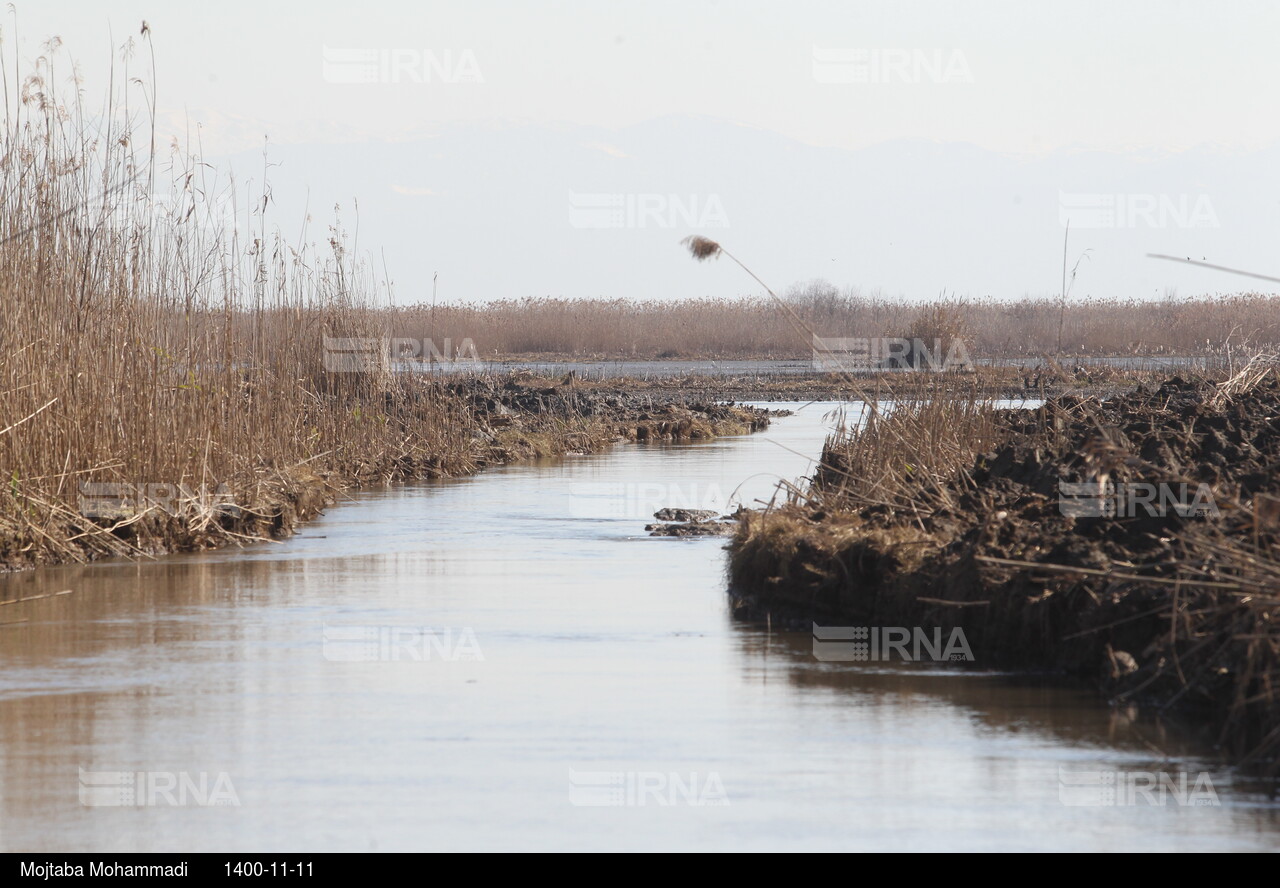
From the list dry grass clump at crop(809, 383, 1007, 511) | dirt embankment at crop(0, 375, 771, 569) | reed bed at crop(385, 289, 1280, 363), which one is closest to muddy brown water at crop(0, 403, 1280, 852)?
dirt embankment at crop(0, 375, 771, 569)

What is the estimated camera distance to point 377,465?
16.2 m

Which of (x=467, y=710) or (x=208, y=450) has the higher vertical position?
(x=208, y=450)

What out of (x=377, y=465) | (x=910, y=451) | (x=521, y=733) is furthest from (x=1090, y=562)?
(x=377, y=465)

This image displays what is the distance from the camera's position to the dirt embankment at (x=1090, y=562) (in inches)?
223

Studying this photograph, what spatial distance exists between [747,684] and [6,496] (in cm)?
525

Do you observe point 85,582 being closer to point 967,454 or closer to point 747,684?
point 747,684

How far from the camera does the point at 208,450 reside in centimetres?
1056

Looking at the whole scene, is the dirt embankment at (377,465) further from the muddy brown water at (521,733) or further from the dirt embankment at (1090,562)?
the dirt embankment at (1090,562)

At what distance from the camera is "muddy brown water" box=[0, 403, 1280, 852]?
4.50 m

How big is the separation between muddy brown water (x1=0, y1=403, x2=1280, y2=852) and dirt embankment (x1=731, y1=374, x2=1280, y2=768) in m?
0.30

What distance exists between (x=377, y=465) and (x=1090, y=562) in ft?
35.0

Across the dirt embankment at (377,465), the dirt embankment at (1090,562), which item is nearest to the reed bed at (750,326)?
the dirt embankment at (377,465)

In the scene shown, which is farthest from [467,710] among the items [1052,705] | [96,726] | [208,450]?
[208,450]

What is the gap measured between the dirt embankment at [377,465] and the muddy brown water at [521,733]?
43 centimetres
